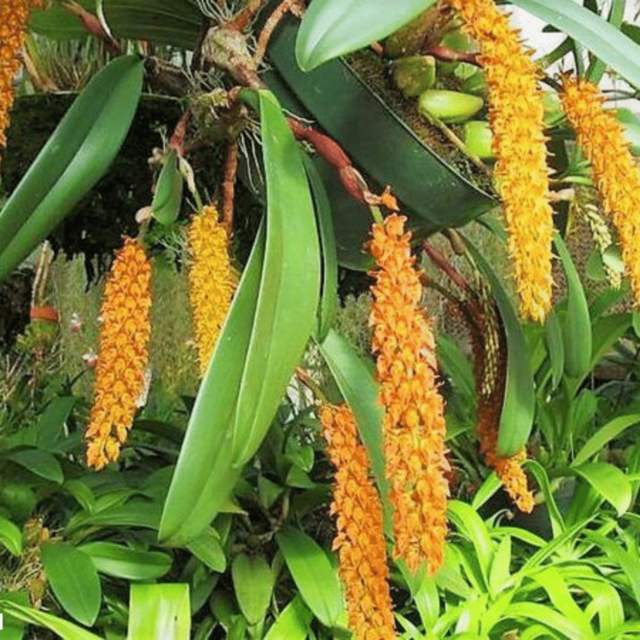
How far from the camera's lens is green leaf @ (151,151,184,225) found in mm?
551

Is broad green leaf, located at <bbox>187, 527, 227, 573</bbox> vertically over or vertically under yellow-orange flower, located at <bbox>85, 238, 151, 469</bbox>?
under

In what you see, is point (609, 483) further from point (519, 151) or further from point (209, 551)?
point (519, 151)

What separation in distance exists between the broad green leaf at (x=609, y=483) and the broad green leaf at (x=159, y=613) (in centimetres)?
40

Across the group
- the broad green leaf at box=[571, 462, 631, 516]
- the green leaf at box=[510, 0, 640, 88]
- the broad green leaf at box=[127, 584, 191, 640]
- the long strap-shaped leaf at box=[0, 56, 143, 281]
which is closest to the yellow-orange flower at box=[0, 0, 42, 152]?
the long strap-shaped leaf at box=[0, 56, 143, 281]

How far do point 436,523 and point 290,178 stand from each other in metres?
0.19

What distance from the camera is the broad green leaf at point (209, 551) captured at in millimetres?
716

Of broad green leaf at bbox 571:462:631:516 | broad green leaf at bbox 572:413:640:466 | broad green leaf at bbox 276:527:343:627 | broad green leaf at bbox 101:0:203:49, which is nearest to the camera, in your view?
broad green leaf at bbox 101:0:203:49

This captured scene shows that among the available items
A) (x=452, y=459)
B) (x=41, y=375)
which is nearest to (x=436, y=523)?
Answer: (x=452, y=459)

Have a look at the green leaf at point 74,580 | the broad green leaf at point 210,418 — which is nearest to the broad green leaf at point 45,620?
the green leaf at point 74,580

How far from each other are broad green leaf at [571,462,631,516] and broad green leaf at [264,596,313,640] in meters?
0.29

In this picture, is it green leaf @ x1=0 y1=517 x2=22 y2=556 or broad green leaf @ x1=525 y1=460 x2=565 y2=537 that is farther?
broad green leaf @ x1=525 y1=460 x2=565 y2=537

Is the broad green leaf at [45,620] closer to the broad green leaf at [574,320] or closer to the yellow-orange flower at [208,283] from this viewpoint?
the yellow-orange flower at [208,283]

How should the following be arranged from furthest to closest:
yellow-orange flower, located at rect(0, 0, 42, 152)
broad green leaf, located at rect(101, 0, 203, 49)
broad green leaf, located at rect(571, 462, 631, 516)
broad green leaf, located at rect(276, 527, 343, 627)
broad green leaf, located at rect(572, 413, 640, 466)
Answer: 1. broad green leaf, located at rect(572, 413, 640, 466)
2. broad green leaf, located at rect(571, 462, 631, 516)
3. broad green leaf, located at rect(276, 527, 343, 627)
4. broad green leaf, located at rect(101, 0, 203, 49)
5. yellow-orange flower, located at rect(0, 0, 42, 152)

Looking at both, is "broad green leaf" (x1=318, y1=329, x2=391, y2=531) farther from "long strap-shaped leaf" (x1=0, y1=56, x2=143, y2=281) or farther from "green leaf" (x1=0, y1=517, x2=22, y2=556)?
"green leaf" (x1=0, y1=517, x2=22, y2=556)
